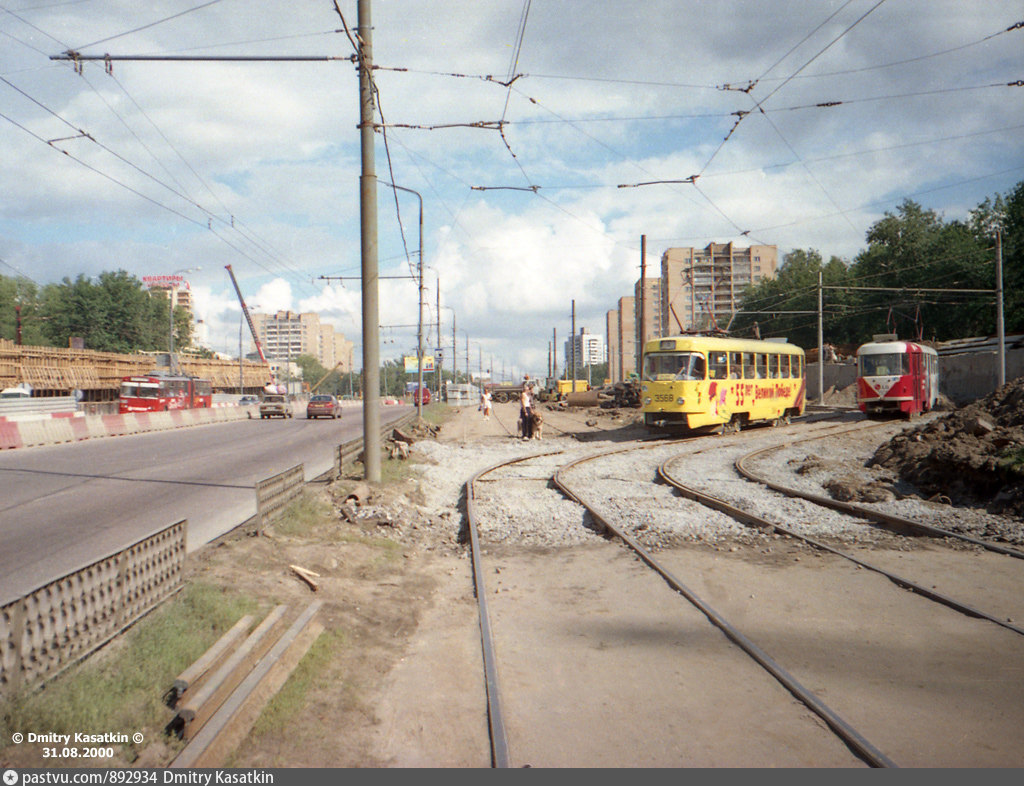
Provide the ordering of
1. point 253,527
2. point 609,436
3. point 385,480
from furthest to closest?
point 609,436, point 385,480, point 253,527

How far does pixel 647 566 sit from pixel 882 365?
80.0 feet

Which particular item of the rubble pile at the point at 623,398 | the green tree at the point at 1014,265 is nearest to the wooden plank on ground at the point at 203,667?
the rubble pile at the point at 623,398

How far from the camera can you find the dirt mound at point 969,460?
36.2 feet

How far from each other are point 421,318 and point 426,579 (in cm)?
2393

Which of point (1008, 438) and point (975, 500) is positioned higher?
point (1008, 438)

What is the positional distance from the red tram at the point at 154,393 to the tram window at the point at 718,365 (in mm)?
33124

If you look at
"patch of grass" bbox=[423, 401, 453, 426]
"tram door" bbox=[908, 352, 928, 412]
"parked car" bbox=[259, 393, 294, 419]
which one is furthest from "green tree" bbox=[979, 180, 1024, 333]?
"parked car" bbox=[259, 393, 294, 419]

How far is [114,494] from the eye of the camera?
12.1 m

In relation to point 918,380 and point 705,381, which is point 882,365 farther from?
point 705,381

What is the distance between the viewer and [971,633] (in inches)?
221

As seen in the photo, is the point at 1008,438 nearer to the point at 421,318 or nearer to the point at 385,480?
the point at 385,480

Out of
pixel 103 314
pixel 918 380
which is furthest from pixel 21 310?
pixel 918 380

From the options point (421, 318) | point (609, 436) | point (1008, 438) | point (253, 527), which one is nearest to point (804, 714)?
point (253, 527)

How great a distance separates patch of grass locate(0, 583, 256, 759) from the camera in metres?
3.55
